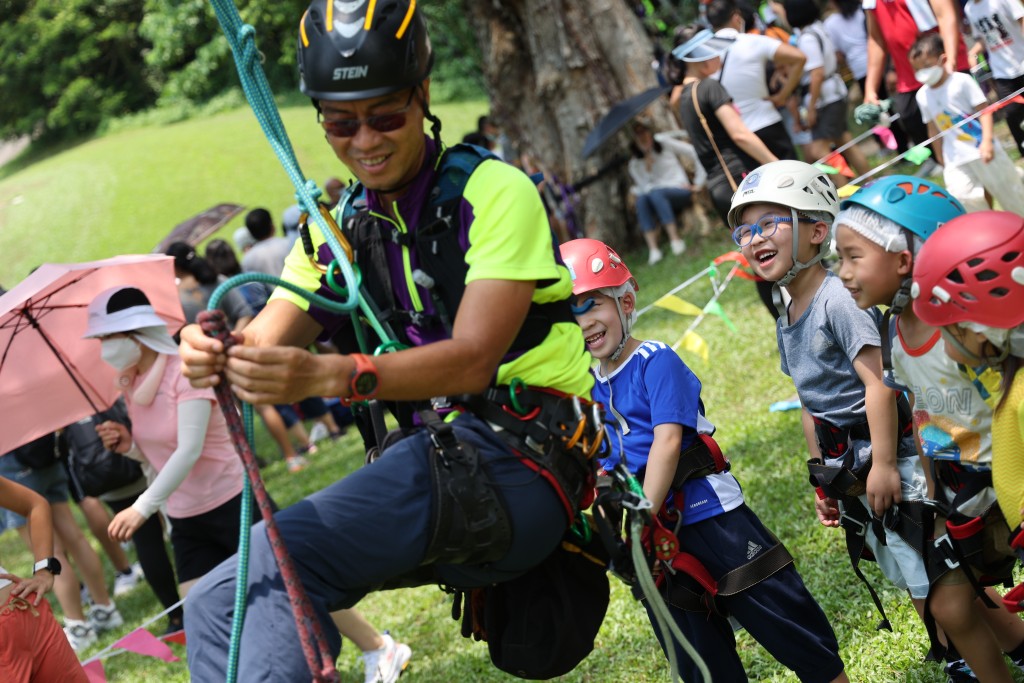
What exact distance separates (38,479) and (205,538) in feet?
10.5

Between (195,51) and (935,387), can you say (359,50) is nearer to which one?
(935,387)

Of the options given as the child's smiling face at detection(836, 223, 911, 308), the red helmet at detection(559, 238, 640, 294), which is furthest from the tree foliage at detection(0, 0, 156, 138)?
the child's smiling face at detection(836, 223, 911, 308)

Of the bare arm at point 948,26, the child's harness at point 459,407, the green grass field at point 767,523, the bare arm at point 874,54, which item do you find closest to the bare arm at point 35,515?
the child's harness at point 459,407

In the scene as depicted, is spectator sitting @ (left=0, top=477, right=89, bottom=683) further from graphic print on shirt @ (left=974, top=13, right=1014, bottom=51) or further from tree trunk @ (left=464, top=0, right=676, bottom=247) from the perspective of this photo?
tree trunk @ (left=464, top=0, right=676, bottom=247)

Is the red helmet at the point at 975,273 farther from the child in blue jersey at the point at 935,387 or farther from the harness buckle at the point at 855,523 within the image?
the harness buckle at the point at 855,523

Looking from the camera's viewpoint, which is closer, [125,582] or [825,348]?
[825,348]

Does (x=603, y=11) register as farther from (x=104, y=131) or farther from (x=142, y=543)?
(x=104, y=131)

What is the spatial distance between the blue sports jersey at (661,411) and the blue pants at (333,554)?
0.98 meters

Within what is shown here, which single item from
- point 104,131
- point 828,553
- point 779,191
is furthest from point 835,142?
point 104,131

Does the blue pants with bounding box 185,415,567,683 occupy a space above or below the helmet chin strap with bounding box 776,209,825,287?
above

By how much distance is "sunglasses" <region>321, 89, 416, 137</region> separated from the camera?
3.05 meters

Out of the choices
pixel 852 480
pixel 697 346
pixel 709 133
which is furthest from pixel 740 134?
pixel 852 480

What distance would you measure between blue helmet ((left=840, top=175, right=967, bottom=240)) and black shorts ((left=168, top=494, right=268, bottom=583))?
383 centimetres

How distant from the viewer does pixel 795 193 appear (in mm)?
3947
